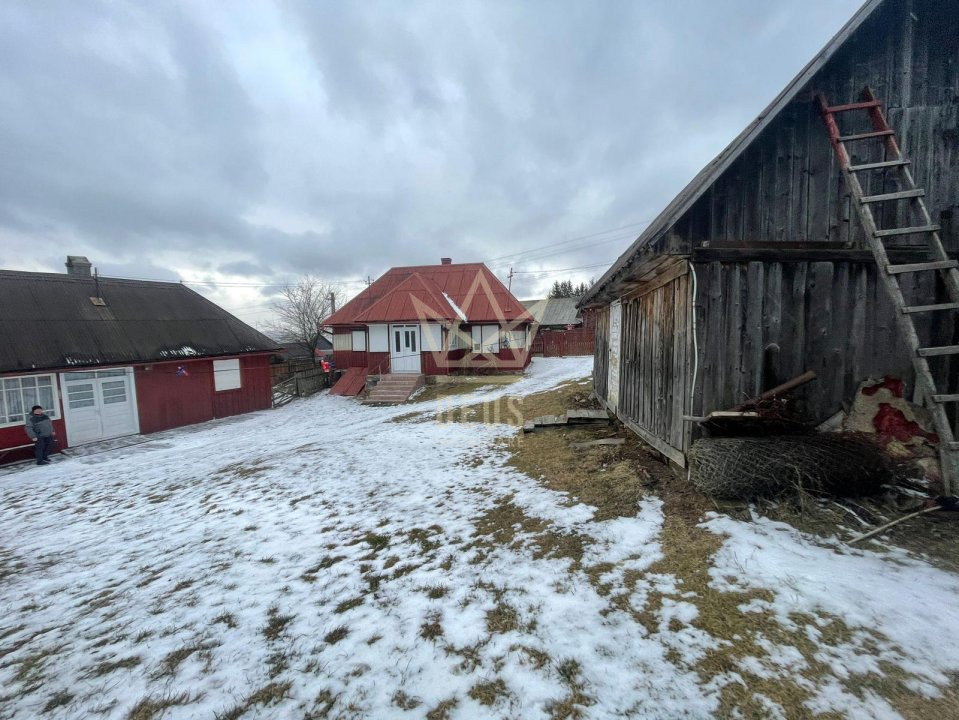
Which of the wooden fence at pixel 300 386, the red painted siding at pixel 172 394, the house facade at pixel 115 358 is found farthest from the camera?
the wooden fence at pixel 300 386

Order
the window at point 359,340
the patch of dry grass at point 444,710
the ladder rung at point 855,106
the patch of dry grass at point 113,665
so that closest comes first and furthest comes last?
the patch of dry grass at point 444,710, the patch of dry grass at point 113,665, the ladder rung at point 855,106, the window at point 359,340

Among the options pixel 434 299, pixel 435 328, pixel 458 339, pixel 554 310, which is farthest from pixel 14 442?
pixel 554 310

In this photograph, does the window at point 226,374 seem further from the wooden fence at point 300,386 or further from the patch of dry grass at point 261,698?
the patch of dry grass at point 261,698

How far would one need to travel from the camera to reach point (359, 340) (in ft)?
71.1

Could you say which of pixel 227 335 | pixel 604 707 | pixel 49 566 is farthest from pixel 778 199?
pixel 227 335

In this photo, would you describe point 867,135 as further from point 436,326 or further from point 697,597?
point 436,326

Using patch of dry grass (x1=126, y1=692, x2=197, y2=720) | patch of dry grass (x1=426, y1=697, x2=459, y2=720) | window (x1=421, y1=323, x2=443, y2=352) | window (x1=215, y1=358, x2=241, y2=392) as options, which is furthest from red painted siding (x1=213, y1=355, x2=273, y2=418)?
patch of dry grass (x1=426, y1=697, x2=459, y2=720)

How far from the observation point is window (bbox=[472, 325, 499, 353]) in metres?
22.9

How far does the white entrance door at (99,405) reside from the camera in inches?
535

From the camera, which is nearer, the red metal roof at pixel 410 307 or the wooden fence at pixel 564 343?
the red metal roof at pixel 410 307

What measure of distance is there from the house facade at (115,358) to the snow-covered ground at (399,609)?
30.2 feet

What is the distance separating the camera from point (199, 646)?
3309 mm

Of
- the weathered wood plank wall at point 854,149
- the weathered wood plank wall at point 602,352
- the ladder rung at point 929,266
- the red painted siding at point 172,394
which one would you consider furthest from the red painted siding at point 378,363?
the ladder rung at point 929,266

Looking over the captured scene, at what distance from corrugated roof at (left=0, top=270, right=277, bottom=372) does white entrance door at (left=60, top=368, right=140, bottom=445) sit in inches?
28.0
